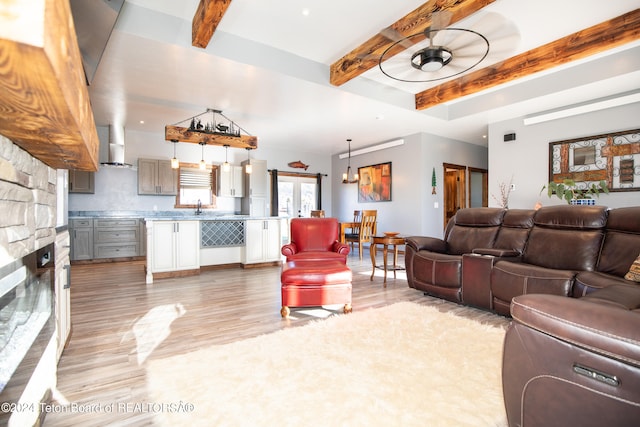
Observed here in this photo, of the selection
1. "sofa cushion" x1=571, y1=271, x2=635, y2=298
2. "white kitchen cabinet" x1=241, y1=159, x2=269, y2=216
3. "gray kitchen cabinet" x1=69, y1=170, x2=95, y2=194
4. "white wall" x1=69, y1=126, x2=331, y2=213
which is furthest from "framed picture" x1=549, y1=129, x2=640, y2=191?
"gray kitchen cabinet" x1=69, y1=170, x2=95, y2=194

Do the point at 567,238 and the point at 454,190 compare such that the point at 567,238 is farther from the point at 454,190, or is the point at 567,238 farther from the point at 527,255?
the point at 454,190

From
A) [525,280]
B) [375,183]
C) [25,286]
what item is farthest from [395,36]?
[375,183]

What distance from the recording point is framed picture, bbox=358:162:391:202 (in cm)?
768

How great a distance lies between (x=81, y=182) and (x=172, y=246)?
3.09 metres

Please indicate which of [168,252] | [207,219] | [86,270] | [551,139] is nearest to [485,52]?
[551,139]

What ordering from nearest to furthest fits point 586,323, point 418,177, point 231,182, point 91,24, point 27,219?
point 586,323 < point 27,219 < point 91,24 < point 418,177 < point 231,182

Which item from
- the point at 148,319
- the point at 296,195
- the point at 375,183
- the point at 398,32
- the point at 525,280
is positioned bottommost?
the point at 148,319

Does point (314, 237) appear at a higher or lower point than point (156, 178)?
lower

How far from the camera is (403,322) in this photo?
2.68 metres

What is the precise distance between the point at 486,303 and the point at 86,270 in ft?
19.8

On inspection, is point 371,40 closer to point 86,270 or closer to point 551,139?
point 551,139

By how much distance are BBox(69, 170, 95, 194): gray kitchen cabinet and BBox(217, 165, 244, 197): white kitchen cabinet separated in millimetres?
2486

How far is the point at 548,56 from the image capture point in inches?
149

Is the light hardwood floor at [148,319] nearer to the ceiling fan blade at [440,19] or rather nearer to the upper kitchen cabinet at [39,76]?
the upper kitchen cabinet at [39,76]
